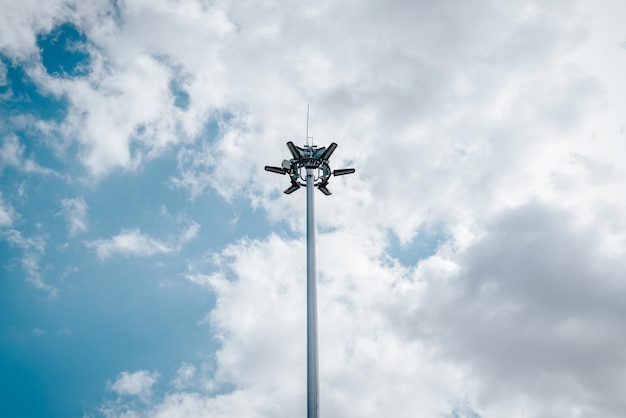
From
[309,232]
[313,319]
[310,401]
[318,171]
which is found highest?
[318,171]

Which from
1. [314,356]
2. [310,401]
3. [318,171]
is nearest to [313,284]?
[314,356]

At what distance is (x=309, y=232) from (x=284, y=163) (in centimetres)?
482

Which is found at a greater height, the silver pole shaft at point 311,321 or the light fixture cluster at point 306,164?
the light fixture cluster at point 306,164

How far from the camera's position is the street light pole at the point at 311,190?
17.5 meters

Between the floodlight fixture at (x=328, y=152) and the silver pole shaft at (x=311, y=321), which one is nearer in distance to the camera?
the silver pole shaft at (x=311, y=321)

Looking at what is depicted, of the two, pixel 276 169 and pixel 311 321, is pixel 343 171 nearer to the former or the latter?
pixel 276 169

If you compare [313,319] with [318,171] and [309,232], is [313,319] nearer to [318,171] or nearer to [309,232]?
[309,232]

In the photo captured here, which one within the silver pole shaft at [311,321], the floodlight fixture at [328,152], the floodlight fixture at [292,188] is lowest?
the silver pole shaft at [311,321]

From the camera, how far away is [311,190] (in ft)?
76.3

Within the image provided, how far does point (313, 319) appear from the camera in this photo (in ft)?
60.6

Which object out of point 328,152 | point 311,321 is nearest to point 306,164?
point 328,152

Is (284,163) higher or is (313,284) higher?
(284,163)

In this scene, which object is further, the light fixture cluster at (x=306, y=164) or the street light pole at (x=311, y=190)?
the light fixture cluster at (x=306, y=164)

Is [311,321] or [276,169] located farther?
[276,169]
